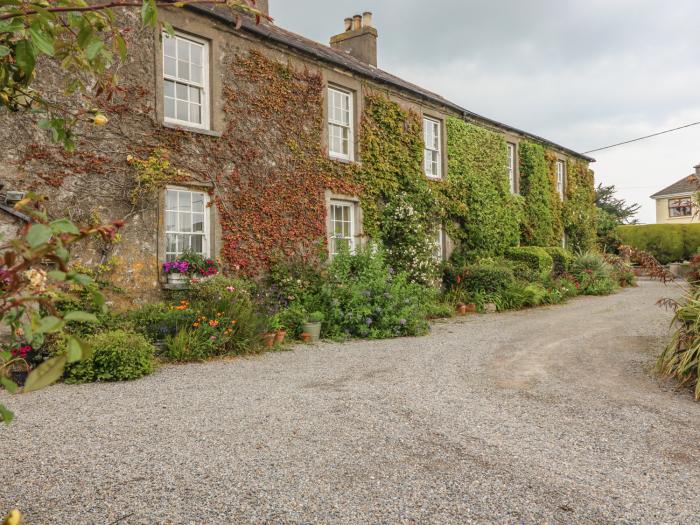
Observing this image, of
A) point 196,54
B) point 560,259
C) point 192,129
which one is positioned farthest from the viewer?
point 560,259

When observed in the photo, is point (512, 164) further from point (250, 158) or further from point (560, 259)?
point (250, 158)

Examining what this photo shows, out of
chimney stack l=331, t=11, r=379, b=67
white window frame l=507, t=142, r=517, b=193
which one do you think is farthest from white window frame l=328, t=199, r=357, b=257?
white window frame l=507, t=142, r=517, b=193

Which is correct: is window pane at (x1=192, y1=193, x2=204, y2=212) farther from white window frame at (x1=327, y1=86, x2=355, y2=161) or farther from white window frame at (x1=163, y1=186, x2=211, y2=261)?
white window frame at (x1=327, y1=86, x2=355, y2=161)

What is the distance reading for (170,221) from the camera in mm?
9320

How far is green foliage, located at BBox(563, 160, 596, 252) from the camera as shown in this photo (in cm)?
2130

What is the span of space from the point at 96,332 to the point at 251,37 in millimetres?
6537

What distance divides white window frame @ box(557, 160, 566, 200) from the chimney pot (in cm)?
983

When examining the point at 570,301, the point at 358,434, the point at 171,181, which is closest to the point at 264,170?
the point at 171,181

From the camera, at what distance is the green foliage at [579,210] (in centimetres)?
2130

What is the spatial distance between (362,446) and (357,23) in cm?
1550

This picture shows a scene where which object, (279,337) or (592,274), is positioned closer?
(279,337)

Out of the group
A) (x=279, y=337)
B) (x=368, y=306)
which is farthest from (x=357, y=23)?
(x=279, y=337)

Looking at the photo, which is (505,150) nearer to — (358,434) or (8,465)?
(358,434)

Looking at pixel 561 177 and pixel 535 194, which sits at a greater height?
pixel 561 177
